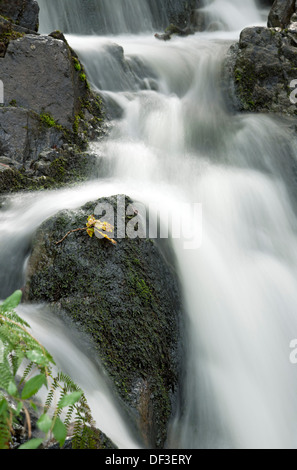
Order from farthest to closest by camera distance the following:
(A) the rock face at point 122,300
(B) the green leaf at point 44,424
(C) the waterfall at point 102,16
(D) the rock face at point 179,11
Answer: (D) the rock face at point 179,11
(C) the waterfall at point 102,16
(A) the rock face at point 122,300
(B) the green leaf at point 44,424

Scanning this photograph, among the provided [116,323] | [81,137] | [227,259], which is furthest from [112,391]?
[81,137]

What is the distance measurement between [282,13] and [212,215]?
6617mm

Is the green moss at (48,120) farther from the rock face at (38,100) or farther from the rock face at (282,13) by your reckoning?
the rock face at (282,13)

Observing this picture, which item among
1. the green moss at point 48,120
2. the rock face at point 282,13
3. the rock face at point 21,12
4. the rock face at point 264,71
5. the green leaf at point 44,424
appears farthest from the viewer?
the rock face at point 282,13

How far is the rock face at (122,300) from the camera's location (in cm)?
289

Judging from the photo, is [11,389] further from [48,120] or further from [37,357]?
[48,120]

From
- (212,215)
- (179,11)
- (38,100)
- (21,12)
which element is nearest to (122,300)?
(212,215)

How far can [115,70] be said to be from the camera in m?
7.32

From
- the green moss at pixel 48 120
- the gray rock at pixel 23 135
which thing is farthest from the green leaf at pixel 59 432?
the green moss at pixel 48 120

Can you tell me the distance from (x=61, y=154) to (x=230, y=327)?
3059 mm

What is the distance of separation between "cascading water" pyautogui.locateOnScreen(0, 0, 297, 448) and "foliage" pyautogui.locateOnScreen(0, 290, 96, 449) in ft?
1.70

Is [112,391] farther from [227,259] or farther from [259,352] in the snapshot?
[227,259]

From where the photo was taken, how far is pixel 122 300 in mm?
3152

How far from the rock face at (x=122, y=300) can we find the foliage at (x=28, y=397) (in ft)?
2.49
